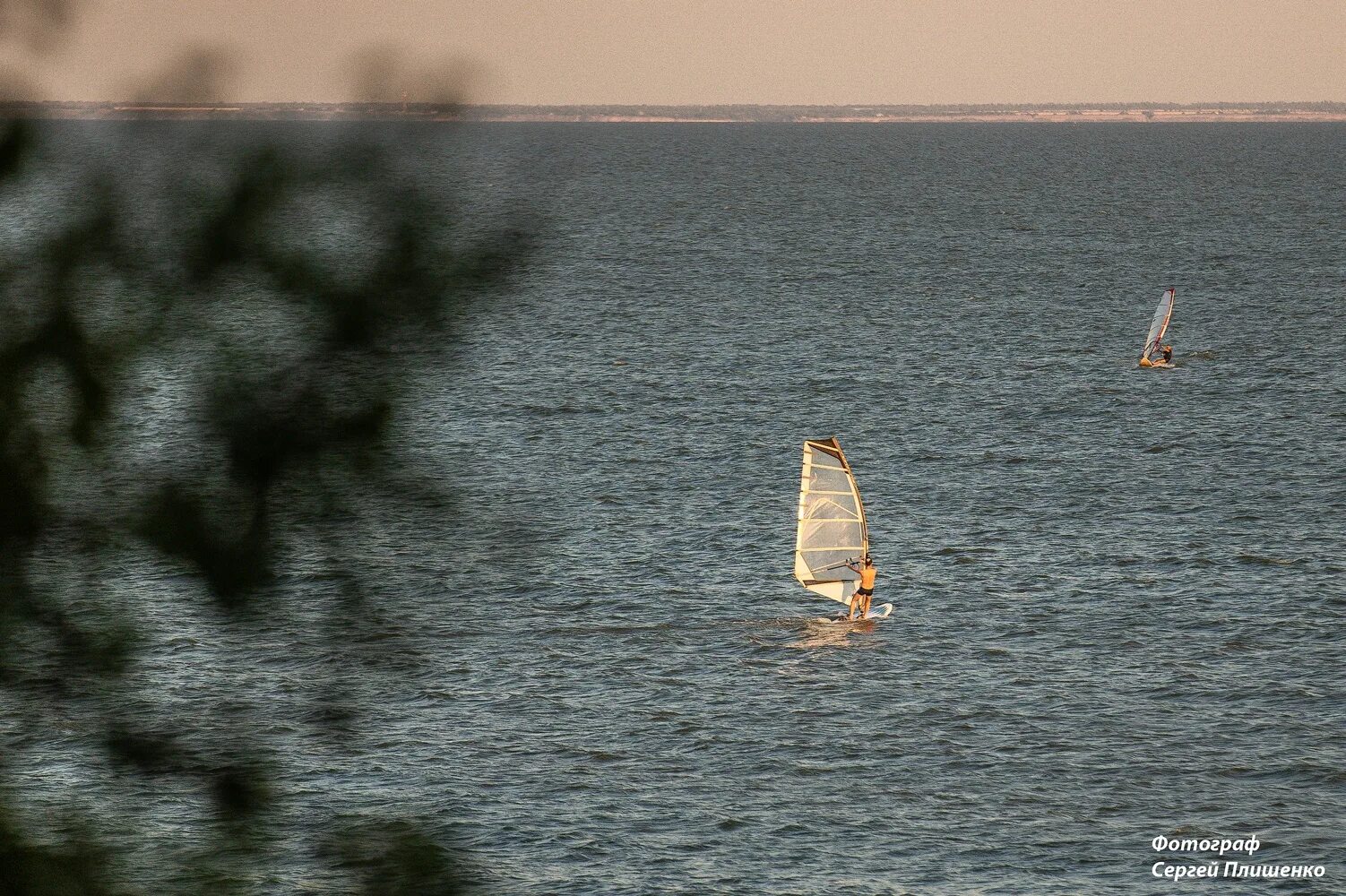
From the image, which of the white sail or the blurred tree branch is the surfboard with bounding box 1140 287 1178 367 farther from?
the blurred tree branch

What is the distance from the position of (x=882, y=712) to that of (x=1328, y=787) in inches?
476

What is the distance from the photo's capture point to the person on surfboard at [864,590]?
55.2 metres

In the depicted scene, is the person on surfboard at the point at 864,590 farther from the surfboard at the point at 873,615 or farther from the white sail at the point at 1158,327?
the white sail at the point at 1158,327

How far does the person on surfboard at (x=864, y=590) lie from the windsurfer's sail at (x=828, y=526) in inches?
11.9

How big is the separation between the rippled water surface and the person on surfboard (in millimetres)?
1181

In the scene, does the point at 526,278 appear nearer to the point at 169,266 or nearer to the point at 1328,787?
the point at 169,266

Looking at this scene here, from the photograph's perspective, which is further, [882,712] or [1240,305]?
[1240,305]

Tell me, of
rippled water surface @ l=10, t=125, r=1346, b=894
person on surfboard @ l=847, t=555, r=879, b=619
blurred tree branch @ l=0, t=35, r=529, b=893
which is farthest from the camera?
person on surfboard @ l=847, t=555, r=879, b=619

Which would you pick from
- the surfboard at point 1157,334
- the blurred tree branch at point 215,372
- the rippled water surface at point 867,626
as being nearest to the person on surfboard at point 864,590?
the rippled water surface at point 867,626

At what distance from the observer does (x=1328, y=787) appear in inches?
1624

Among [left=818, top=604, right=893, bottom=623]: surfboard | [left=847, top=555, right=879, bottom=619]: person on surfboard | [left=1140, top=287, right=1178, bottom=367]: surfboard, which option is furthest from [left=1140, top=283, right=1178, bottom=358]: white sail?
[left=847, top=555, right=879, bottom=619]: person on surfboard

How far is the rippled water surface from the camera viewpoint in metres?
37.4

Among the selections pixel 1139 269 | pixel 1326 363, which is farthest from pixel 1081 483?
pixel 1139 269

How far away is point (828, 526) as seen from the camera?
58.1 m
